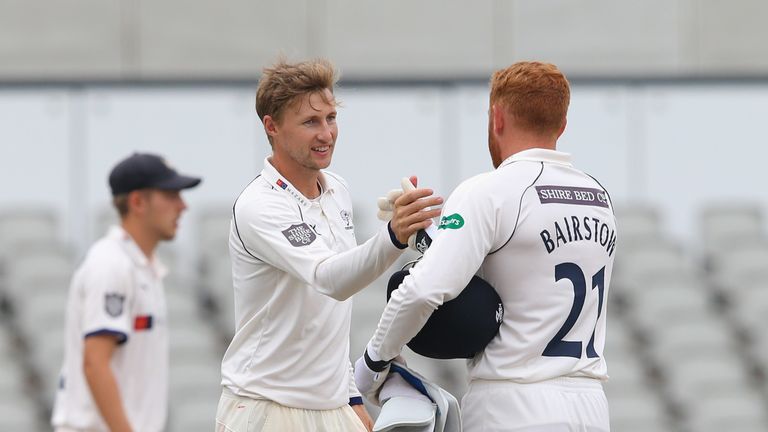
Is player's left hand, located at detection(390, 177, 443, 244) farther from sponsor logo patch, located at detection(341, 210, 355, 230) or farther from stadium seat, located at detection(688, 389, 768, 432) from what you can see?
stadium seat, located at detection(688, 389, 768, 432)

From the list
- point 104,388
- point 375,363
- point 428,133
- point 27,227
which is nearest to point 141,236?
point 104,388

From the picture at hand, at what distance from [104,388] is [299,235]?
4.95ft

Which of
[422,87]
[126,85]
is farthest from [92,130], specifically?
[422,87]

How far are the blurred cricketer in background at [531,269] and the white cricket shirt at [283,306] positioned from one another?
287mm

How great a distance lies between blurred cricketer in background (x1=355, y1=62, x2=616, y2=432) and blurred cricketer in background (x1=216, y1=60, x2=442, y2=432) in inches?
11.6

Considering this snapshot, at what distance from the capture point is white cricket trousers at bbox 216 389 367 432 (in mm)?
4320

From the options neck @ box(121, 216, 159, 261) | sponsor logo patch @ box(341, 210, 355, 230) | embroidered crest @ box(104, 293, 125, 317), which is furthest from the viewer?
neck @ box(121, 216, 159, 261)

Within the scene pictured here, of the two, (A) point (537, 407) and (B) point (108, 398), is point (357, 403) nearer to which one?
(A) point (537, 407)

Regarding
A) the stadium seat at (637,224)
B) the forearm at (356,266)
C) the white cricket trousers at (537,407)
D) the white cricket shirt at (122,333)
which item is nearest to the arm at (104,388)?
the white cricket shirt at (122,333)

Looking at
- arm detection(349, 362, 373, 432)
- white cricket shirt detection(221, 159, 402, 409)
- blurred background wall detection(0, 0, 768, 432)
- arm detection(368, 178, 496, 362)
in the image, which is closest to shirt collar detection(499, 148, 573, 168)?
arm detection(368, 178, 496, 362)

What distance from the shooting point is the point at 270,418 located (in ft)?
14.2

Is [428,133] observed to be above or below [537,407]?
above

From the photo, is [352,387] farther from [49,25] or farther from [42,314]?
[49,25]

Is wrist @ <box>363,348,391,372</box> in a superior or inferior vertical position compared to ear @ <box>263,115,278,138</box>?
inferior
